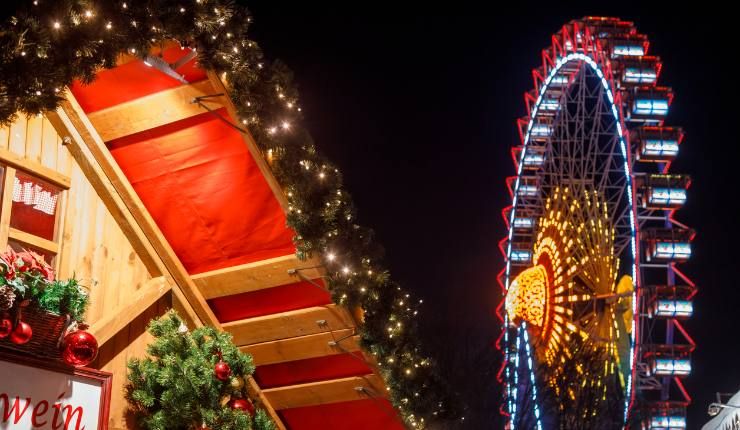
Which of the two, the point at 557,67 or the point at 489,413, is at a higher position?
the point at 557,67

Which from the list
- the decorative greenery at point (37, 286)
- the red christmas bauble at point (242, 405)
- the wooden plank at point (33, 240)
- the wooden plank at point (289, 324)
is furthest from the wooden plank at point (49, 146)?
the red christmas bauble at point (242, 405)

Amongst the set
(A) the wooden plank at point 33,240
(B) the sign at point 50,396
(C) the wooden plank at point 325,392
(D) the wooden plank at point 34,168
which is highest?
(D) the wooden plank at point 34,168

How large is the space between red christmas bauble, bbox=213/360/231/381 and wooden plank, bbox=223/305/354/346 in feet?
1.83

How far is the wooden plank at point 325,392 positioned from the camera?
6309 millimetres

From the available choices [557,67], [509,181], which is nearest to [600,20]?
[557,67]

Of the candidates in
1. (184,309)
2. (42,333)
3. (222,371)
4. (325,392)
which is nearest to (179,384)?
(222,371)

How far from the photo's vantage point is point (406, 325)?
20.0 feet

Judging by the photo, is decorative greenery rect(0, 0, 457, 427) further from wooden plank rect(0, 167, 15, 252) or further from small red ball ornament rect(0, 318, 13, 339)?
small red ball ornament rect(0, 318, 13, 339)

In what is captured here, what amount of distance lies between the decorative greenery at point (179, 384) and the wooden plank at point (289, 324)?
450 millimetres

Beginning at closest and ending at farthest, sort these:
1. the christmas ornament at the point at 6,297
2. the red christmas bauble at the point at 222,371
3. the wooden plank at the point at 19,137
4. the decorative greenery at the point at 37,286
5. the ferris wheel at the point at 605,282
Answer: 1. the christmas ornament at the point at 6,297
2. the decorative greenery at the point at 37,286
3. the wooden plank at the point at 19,137
4. the red christmas bauble at the point at 222,371
5. the ferris wheel at the point at 605,282

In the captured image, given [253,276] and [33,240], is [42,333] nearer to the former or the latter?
[33,240]

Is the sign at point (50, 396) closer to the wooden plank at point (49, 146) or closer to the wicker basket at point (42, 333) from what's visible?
the wicker basket at point (42, 333)

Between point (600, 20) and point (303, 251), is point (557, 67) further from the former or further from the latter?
point (303, 251)

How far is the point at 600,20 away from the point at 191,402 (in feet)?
55.8
